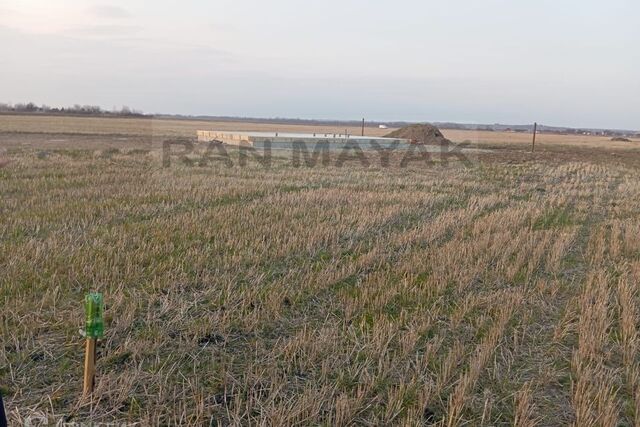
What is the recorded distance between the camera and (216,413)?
310cm

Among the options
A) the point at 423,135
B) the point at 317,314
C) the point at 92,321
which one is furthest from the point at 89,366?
the point at 423,135

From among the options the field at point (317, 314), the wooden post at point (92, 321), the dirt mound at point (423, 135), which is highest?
the dirt mound at point (423, 135)

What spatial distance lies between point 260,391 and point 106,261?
135 inches

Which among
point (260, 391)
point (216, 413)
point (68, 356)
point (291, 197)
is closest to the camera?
point (216, 413)

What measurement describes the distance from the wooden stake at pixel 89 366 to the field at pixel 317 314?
6 centimetres

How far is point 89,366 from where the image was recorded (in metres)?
2.98

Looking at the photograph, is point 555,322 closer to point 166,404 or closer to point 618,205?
point 166,404

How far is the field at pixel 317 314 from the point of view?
320 centimetres

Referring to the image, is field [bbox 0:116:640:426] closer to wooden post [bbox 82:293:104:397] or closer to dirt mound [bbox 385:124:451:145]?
wooden post [bbox 82:293:104:397]

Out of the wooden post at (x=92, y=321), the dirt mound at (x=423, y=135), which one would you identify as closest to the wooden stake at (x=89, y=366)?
the wooden post at (x=92, y=321)

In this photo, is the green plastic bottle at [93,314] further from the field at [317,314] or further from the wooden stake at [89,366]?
the field at [317,314]

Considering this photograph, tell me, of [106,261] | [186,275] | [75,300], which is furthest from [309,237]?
[75,300]

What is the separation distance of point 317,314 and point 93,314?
2.39m

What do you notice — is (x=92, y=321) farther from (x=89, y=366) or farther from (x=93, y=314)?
(x=89, y=366)
